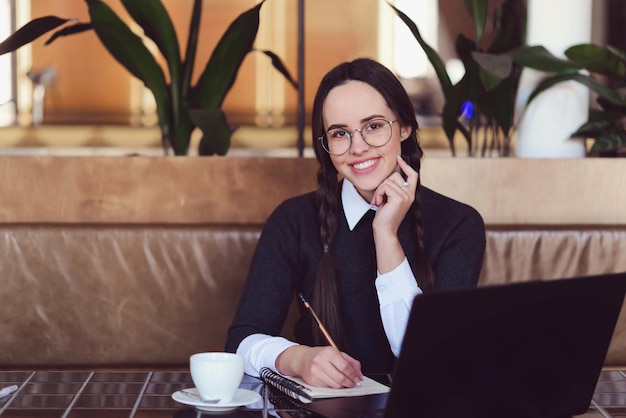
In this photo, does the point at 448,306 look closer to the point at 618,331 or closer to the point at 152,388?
the point at 152,388

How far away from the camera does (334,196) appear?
4.99 feet

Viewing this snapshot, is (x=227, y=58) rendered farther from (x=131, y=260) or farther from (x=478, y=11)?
(x=478, y=11)

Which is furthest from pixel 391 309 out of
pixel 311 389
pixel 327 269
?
pixel 311 389

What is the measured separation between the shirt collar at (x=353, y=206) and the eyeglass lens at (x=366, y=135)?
0.13m

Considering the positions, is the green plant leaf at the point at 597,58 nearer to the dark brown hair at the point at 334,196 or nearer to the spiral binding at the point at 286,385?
the dark brown hair at the point at 334,196

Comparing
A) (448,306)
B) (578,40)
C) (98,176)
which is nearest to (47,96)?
(98,176)

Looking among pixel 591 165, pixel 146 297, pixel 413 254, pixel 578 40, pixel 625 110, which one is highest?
pixel 578 40

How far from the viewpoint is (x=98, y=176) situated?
1814 millimetres

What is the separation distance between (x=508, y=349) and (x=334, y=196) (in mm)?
748

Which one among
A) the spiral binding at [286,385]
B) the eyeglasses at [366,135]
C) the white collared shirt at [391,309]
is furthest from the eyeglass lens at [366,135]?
the spiral binding at [286,385]

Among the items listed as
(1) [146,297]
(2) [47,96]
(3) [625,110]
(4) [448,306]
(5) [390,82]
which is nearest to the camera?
(4) [448,306]

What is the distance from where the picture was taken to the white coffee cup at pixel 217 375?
3.00 feet

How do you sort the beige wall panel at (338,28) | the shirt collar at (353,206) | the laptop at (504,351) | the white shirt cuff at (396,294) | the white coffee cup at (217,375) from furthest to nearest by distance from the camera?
1. the beige wall panel at (338,28)
2. the shirt collar at (353,206)
3. the white shirt cuff at (396,294)
4. the white coffee cup at (217,375)
5. the laptop at (504,351)

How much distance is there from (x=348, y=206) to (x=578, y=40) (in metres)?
0.89
